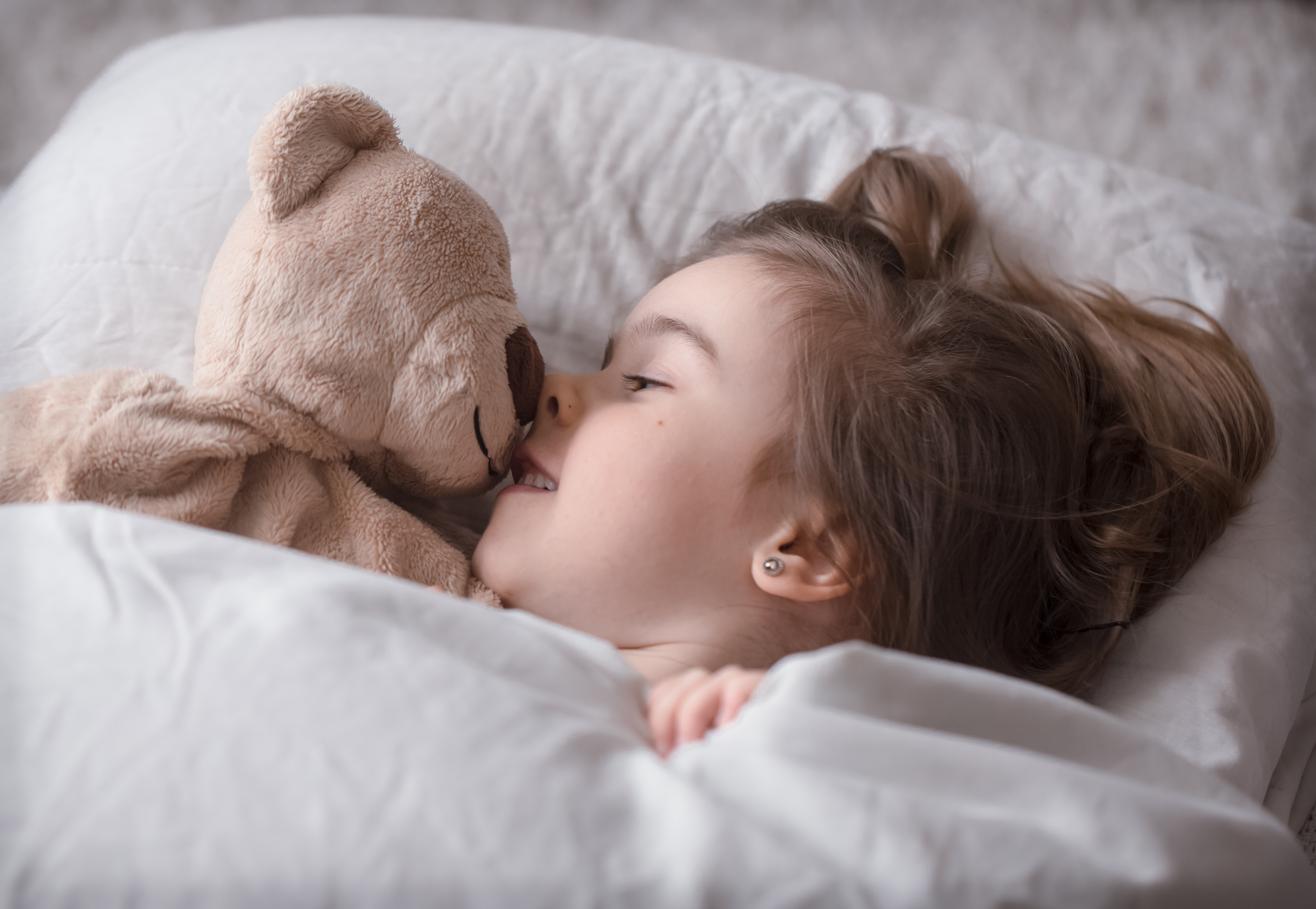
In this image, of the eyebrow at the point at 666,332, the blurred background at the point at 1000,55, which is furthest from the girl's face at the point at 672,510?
the blurred background at the point at 1000,55

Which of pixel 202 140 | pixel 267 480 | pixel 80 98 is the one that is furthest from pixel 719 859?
pixel 80 98

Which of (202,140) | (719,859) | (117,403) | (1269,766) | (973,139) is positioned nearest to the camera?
(719,859)

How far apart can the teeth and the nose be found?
4 cm

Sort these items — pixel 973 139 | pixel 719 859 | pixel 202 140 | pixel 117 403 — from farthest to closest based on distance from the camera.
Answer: pixel 973 139
pixel 202 140
pixel 117 403
pixel 719 859

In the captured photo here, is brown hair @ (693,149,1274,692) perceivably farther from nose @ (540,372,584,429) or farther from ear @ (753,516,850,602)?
nose @ (540,372,584,429)

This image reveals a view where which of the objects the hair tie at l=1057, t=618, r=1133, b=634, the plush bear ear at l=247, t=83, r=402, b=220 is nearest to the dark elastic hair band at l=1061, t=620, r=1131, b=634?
the hair tie at l=1057, t=618, r=1133, b=634

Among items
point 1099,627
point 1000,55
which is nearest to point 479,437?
point 1099,627

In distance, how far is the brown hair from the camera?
648 mm

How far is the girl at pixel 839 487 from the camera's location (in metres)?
0.64

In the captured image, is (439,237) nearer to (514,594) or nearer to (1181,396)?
(514,594)

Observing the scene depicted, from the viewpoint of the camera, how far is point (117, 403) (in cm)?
59

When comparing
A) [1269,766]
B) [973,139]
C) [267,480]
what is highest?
[973,139]

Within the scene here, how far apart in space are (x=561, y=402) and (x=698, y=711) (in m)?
0.29

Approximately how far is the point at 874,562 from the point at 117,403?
0.50 m
